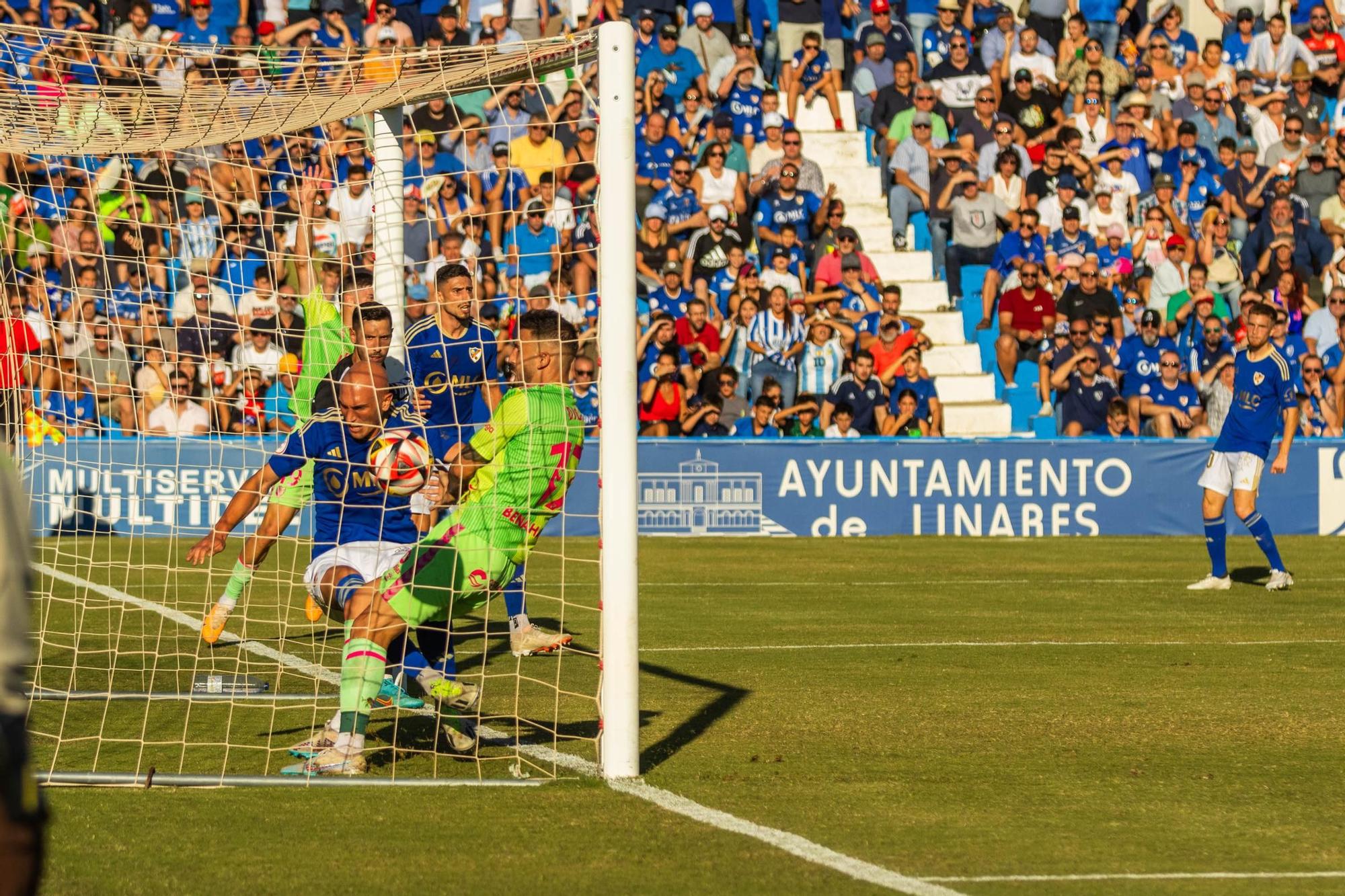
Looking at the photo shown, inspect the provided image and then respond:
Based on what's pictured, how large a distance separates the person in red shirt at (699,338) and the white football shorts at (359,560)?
13.6 metres

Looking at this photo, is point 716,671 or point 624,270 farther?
point 716,671

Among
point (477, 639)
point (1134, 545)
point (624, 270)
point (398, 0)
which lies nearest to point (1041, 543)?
point (1134, 545)

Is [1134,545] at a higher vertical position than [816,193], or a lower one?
lower

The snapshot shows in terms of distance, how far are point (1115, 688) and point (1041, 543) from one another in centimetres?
1020

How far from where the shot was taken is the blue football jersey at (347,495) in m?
7.57

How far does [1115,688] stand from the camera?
8789 mm

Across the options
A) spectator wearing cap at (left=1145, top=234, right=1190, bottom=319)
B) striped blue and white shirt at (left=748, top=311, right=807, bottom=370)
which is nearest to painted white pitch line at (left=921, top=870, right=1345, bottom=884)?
striped blue and white shirt at (left=748, top=311, right=807, bottom=370)

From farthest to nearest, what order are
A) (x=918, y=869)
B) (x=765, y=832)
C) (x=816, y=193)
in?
(x=816, y=193) < (x=765, y=832) < (x=918, y=869)

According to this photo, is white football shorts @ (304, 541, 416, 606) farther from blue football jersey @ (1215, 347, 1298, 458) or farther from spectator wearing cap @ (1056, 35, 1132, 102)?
spectator wearing cap @ (1056, 35, 1132, 102)

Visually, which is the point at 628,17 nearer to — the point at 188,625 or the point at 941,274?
the point at 941,274

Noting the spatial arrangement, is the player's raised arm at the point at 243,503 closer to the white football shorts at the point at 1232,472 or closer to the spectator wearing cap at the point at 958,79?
the white football shorts at the point at 1232,472

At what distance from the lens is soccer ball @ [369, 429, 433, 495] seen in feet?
23.5

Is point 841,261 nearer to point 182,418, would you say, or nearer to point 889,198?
point 889,198

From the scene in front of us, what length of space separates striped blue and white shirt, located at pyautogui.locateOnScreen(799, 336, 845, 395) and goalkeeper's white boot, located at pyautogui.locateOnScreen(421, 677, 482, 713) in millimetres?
14634
